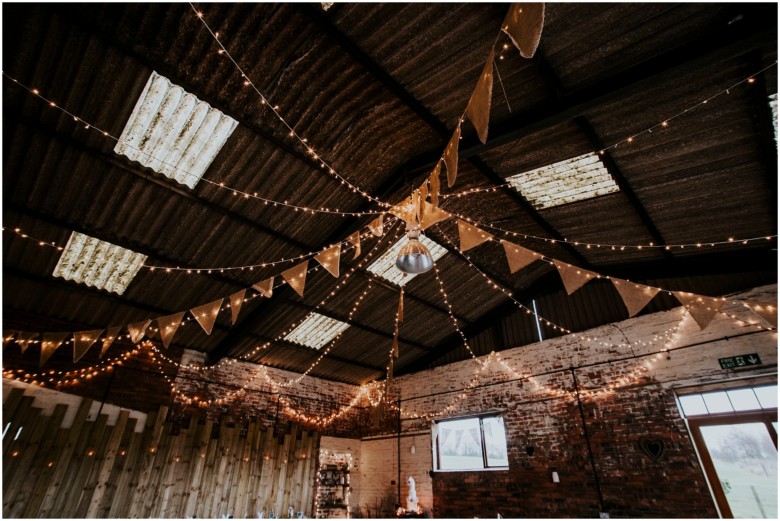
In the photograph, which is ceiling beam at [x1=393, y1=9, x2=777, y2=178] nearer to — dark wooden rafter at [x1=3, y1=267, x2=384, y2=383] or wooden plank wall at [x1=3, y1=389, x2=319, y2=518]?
dark wooden rafter at [x1=3, y1=267, x2=384, y2=383]

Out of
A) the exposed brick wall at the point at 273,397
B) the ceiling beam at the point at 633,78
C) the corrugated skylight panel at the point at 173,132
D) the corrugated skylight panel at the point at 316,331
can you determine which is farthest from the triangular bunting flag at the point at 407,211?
the exposed brick wall at the point at 273,397

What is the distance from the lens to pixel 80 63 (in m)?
3.08

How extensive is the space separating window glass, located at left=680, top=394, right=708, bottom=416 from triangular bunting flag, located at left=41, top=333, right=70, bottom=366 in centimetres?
904

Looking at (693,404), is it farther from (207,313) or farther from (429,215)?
(207,313)

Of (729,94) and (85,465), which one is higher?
(729,94)

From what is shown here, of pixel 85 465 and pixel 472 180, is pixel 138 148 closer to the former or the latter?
pixel 472 180

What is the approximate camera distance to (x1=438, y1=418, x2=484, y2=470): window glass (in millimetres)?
7223

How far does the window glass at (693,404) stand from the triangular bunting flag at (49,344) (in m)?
9.04

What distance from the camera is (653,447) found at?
5.40 metres

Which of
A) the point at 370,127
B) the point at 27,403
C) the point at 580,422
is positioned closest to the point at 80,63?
the point at 370,127

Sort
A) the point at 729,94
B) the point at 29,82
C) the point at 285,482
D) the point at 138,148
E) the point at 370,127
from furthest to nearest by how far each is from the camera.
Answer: the point at 285,482 → the point at 370,127 → the point at 138,148 → the point at 729,94 → the point at 29,82

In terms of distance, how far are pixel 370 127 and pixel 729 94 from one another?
351 centimetres

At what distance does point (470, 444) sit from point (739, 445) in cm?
415

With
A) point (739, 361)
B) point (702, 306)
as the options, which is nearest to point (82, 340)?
point (702, 306)
